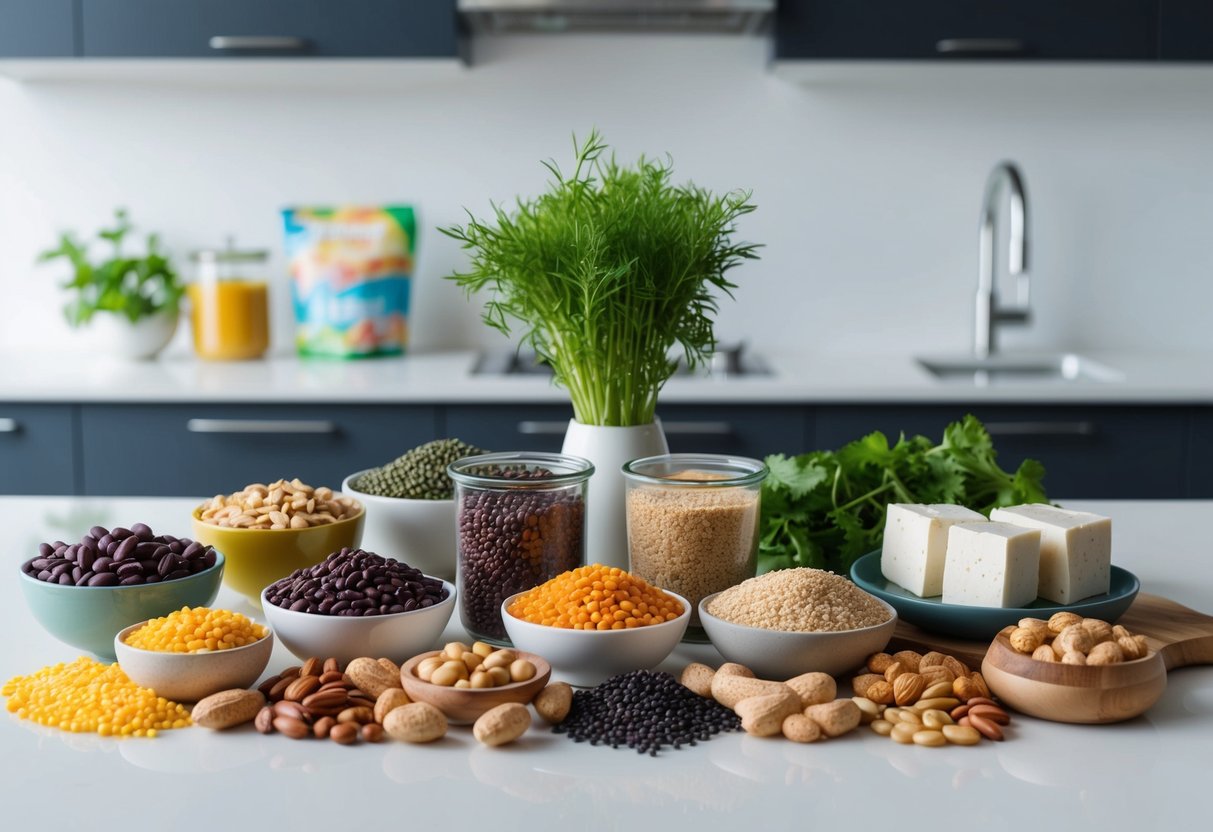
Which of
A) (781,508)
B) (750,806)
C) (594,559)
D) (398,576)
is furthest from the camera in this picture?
(781,508)

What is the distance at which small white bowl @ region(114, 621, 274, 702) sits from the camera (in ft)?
3.67

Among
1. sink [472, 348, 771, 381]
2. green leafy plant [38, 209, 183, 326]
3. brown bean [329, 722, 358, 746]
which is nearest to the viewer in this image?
brown bean [329, 722, 358, 746]

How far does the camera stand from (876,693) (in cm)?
114

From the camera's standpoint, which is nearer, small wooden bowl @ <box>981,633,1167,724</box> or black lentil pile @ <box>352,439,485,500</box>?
small wooden bowl @ <box>981,633,1167,724</box>

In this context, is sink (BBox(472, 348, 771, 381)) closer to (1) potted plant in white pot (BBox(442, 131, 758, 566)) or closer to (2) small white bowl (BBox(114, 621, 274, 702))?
(1) potted plant in white pot (BBox(442, 131, 758, 566))

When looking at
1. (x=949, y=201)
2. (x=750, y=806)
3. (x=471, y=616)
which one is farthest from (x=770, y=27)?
(x=750, y=806)

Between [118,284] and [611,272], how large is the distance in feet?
7.89

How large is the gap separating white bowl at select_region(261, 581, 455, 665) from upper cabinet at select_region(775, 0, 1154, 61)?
2.23 metres

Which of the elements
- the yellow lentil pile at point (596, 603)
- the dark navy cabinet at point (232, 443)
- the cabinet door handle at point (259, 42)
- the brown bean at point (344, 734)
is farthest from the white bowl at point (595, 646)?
the cabinet door handle at point (259, 42)

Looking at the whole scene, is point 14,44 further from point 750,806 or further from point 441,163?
point 750,806

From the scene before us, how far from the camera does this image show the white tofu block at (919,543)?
1.33 m

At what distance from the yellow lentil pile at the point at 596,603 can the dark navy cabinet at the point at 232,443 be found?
175cm

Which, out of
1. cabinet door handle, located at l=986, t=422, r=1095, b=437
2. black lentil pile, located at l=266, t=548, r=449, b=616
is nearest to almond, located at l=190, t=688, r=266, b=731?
black lentil pile, located at l=266, t=548, r=449, b=616

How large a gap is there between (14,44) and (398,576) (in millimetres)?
2434
